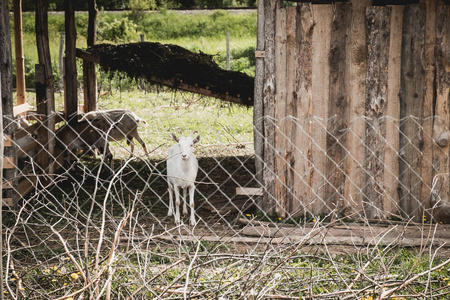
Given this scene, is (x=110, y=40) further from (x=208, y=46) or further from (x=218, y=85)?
(x=218, y=85)

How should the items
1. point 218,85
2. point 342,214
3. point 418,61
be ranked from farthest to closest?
point 218,85 → point 342,214 → point 418,61

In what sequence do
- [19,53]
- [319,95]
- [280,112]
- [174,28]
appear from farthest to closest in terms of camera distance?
[174,28], [19,53], [280,112], [319,95]

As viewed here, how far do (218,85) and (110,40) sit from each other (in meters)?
17.8

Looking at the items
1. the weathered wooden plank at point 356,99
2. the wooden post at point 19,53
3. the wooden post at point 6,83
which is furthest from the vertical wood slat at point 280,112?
the wooden post at point 19,53

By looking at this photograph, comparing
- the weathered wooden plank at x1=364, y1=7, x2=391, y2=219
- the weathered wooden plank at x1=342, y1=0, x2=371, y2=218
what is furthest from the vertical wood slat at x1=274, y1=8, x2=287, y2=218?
the weathered wooden plank at x1=364, y1=7, x2=391, y2=219

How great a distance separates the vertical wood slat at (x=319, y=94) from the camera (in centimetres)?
586

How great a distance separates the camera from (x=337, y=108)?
599 centimetres

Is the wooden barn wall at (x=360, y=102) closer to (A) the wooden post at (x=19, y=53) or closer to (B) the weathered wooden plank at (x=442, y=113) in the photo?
(B) the weathered wooden plank at (x=442, y=113)

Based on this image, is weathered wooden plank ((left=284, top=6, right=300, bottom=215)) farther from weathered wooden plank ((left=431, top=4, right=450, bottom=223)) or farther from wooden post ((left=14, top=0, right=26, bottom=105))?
wooden post ((left=14, top=0, right=26, bottom=105))

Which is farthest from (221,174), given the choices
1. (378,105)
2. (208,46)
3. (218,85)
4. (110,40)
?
(208,46)

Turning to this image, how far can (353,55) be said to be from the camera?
5.87m

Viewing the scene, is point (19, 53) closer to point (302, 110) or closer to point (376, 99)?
point (302, 110)

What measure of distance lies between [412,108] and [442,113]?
31 centimetres

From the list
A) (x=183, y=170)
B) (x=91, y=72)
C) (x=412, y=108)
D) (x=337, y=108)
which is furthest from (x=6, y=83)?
(x=91, y=72)
